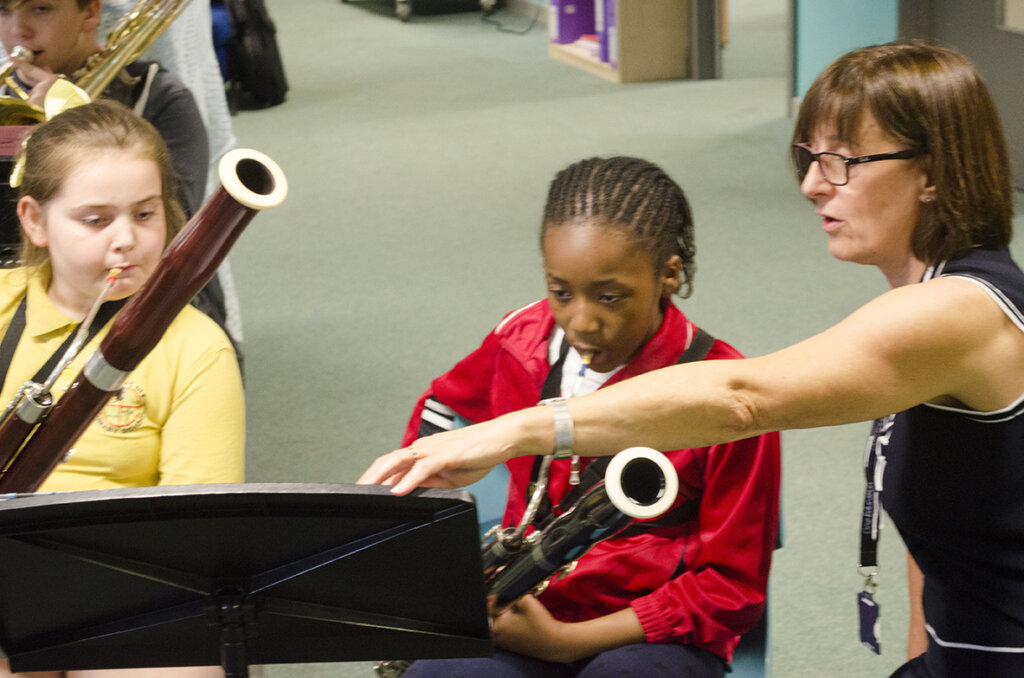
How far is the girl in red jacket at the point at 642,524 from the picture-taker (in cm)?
134

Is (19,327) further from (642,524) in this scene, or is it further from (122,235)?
(642,524)

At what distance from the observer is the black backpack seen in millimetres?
6371

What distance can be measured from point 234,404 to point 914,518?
35.3 inches

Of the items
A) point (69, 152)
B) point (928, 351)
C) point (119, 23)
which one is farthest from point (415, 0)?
point (928, 351)

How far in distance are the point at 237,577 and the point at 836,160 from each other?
77 cm

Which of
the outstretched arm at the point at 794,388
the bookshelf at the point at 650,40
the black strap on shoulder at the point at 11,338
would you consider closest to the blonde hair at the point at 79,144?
the black strap on shoulder at the point at 11,338

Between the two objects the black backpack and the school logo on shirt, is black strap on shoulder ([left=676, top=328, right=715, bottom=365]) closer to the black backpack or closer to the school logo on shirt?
the school logo on shirt

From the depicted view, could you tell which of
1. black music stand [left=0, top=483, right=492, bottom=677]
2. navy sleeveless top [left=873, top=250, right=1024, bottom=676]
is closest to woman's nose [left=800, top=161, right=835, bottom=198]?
navy sleeveless top [left=873, top=250, right=1024, bottom=676]

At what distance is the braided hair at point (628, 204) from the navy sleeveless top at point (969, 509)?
0.36 metres

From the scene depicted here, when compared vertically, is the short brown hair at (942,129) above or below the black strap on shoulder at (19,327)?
above

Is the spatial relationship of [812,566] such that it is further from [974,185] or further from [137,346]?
[137,346]

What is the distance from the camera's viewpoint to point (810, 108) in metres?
1.24

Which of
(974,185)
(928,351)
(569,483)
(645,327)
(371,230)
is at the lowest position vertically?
(371,230)

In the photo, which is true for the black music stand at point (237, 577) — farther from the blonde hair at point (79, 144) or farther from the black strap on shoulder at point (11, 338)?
the blonde hair at point (79, 144)
